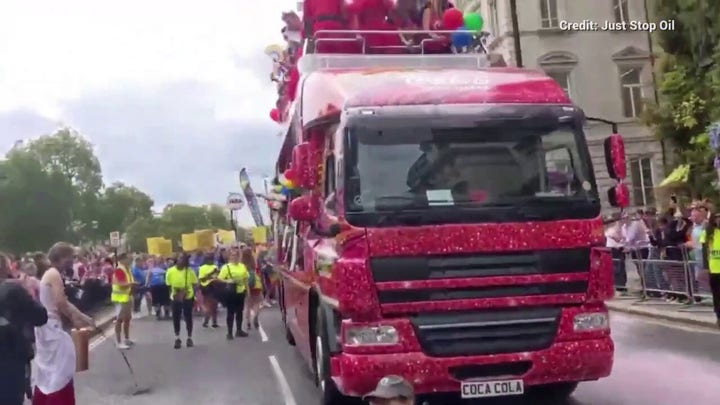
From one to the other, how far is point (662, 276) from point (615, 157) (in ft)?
32.8

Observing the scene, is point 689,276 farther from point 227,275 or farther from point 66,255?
point 66,255

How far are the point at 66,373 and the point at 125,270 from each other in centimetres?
863

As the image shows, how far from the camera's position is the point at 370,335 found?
7.15m

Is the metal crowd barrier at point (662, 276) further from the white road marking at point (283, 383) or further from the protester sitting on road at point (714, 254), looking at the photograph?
Answer: the white road marking at point (283, 383)

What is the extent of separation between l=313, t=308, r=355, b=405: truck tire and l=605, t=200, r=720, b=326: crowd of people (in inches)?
271

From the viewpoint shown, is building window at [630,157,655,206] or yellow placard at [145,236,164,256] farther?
building window at [630,157,655,206]

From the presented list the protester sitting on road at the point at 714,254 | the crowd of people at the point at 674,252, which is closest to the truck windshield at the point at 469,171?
the protester sitting on road at the point at 714,254

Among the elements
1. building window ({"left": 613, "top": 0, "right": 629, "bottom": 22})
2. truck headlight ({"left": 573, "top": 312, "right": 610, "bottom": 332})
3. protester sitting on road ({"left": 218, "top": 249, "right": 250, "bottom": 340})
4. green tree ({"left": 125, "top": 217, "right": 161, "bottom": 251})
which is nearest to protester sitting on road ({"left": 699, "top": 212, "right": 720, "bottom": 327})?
truck headlight ({"left": 573, "top": 312, "right": 610, "bottom": 332})

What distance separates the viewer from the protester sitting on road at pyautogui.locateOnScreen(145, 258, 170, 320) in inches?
947

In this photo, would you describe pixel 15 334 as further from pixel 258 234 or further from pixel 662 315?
pixel 258 234

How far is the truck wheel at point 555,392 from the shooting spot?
28.9 feet

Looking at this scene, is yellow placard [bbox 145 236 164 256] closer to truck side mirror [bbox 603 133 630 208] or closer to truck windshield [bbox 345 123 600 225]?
truck windshield [bbox 345 123 600 225]

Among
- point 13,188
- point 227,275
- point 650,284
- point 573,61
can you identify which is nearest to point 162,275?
point 227,275

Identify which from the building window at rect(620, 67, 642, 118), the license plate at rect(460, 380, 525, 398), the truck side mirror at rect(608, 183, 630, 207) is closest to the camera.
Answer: the license plate at rect(460, 380, 525, 398)
